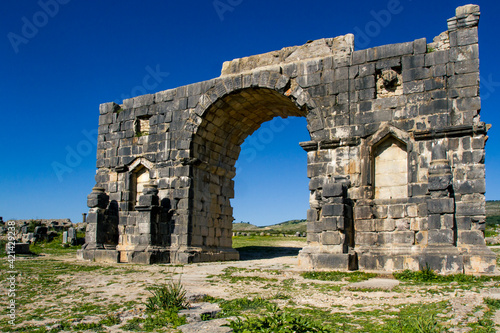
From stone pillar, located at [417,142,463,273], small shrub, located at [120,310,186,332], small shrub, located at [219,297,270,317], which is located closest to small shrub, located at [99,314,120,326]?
small shrub, located at [120,310,186,332]

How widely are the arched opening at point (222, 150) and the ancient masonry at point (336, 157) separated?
60 mm

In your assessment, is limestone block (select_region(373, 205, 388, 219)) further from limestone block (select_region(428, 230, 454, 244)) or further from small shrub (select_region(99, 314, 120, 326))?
small shrub (select_region(99, 314, 120, 326))

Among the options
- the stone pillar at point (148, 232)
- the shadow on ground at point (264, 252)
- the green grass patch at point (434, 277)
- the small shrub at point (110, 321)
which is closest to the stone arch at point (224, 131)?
the stone pillar at point (148, 232)

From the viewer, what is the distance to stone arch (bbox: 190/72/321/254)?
13.6 meters

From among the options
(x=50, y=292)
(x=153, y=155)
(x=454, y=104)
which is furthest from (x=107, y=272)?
(x=454, y=104)

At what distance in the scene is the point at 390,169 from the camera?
11.6 meters

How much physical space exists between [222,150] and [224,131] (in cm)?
67

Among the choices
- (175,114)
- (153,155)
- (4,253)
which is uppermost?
(175,114)

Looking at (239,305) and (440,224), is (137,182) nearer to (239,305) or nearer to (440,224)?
(440,224)

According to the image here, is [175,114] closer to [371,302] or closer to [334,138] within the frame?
[334,138]

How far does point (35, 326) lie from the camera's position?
556 cm

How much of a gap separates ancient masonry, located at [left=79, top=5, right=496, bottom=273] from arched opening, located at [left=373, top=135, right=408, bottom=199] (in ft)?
0.08

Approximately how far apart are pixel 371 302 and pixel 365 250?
447 centimetres

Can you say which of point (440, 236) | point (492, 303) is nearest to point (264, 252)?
point (440, 236)
